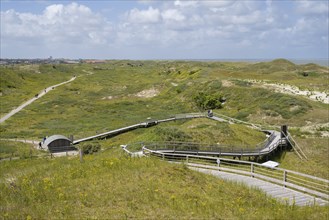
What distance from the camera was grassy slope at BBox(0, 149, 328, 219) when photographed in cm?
1280

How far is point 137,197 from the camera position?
14.5 meters

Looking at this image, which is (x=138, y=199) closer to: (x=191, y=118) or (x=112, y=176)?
(x=112, y=176)

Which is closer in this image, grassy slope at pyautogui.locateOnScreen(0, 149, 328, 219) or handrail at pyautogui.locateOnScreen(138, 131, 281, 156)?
grassy slope at pyautogui.locateOnScreen(0, 149, 328, 219)

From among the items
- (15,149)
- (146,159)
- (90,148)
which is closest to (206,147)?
(146,159)

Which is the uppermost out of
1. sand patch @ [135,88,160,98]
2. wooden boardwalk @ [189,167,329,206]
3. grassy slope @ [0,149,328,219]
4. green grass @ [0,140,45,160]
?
grassy slope @ [0,149,328,219]

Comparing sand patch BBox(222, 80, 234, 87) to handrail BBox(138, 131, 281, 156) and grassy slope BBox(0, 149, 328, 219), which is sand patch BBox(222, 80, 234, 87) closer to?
handrail BBox(138, 131, 281, 156)

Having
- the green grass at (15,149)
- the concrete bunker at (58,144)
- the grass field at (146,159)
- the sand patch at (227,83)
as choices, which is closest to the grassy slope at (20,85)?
the grass field at (146,159)

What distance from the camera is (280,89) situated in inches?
2820

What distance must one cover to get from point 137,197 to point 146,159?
7293 millimetres

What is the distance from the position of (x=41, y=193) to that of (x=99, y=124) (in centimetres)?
4934

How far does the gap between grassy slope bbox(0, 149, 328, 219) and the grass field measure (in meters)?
0.04

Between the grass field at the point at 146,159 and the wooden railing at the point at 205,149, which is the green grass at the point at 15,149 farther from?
the wooden railing at the point at 205,149

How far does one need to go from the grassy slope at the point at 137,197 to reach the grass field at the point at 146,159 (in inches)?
1.6

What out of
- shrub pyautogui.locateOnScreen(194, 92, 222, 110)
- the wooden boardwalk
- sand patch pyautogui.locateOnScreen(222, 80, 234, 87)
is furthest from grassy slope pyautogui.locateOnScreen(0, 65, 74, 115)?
the wooden boardwalk
